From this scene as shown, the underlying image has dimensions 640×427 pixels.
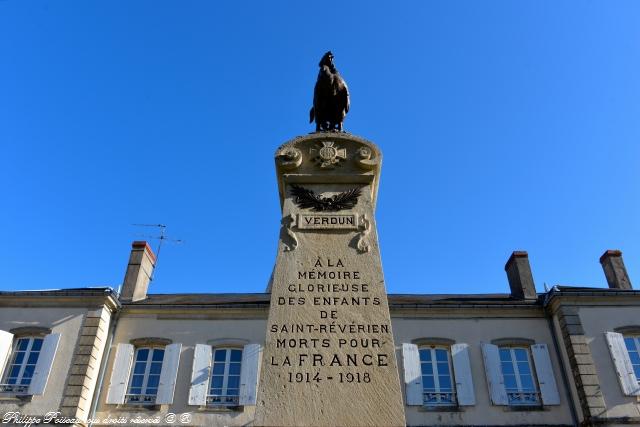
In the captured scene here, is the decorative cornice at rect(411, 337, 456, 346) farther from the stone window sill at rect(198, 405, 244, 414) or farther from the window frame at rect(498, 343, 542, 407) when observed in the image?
the stone window sill at rect(198, 405, 244, 414)

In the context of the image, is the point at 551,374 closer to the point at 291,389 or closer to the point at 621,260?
the point at 621,260

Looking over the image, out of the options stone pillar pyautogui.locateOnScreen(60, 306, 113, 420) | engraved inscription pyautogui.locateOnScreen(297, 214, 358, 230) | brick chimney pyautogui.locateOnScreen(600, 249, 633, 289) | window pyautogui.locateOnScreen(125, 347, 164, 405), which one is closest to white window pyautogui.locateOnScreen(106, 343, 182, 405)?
window pyautogui.locateOnScreen(125, 347, 164, 405)

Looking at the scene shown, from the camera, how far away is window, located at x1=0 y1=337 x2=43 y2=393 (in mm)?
13031

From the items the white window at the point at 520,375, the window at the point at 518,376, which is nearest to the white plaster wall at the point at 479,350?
the white window at the point at 520,375

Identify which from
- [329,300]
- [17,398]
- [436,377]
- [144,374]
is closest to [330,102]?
[329,300]

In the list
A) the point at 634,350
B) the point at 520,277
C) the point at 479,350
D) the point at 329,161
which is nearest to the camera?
the point at 329,161

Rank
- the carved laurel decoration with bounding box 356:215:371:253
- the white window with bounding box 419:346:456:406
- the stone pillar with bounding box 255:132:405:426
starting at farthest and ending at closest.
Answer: the white window with bounding box 419:346:456:406 < the carved laurel decoration with bounding box 356:215:371:253 < the stone pillar with bounding box 255:132:405:426

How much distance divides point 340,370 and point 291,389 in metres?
0.42

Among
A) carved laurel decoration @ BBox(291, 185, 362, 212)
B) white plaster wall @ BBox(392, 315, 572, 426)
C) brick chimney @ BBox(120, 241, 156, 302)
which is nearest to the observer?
carved laurel decoration @ BBox(291, 185, 362, 212)

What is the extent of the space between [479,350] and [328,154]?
34.0 ft

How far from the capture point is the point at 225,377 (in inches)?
537

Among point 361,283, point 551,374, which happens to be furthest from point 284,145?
point 551,374

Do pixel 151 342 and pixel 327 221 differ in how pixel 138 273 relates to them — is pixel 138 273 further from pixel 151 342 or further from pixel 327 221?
pixel 327 221

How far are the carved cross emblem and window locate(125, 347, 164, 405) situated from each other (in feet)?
33.7
